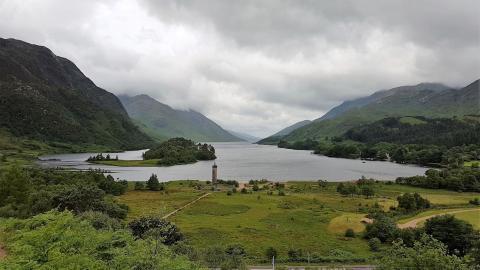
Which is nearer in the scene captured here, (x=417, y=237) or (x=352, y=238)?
(x=417, y=237)

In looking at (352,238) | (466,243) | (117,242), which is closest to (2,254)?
(117,242)

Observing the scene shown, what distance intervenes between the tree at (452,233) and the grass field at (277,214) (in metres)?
13.7

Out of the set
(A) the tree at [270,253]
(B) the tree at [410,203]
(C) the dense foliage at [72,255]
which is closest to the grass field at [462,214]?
(B) the tree at [410,203]

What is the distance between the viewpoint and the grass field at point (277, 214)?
74625 millimetres

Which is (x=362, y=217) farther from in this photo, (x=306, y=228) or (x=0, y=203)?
(x=0, y=203)

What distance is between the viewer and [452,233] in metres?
73.1

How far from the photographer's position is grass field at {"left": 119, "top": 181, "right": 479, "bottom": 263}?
7462cm

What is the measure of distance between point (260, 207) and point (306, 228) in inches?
1102

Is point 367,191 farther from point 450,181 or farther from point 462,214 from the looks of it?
point 450,181

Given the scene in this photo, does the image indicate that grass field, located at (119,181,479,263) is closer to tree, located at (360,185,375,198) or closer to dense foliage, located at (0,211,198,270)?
tree, located at (360,185,375,198)

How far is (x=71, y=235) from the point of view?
31.2 metres

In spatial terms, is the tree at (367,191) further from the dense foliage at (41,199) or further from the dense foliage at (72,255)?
the dense foliage at (72,255)

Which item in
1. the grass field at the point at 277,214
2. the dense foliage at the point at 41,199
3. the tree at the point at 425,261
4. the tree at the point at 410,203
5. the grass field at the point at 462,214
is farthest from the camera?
the tree at the point at 410,203

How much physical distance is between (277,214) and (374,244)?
35.1 m
